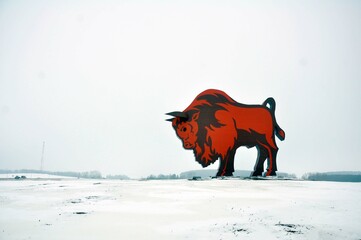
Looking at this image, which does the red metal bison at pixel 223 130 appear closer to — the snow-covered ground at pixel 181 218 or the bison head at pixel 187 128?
the bison head at pixel 187 128

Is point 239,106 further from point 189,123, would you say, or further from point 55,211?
point 55,211

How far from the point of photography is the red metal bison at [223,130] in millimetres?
17531

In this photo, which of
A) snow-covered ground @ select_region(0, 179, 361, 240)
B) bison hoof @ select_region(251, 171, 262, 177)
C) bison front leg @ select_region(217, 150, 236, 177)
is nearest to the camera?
snow-covered ground @ select_region(0, 179, 361, 240)

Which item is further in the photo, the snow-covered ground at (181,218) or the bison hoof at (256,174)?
the bison hoof at (256,174)

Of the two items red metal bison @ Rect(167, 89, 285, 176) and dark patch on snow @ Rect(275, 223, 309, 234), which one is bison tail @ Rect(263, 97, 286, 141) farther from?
dark patch on snow @ Rect(275, 223, 309, 234)

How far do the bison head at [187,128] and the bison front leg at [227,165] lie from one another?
7.23ft

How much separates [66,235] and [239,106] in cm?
1547

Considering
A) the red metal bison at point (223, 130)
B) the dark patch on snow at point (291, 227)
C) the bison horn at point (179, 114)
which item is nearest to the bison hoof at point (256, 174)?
the red metal bison at point (223, 130)

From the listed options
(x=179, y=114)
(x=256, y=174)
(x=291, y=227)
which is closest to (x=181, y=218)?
(x=291, y=227)

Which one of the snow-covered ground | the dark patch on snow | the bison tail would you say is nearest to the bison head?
the bison tail

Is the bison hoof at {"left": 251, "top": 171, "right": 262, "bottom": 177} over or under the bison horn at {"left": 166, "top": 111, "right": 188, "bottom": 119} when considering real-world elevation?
under

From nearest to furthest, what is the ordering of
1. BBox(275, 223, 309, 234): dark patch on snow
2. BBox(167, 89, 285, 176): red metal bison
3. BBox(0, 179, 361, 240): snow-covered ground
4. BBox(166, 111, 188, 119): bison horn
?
BBox(0, 179, 361, 240): snow-covered ground < BBox(275, 223, 309, 234): dark patch on snow < BBox(167, 89, 285, 176): red metal bison < BBox(166, 111, 188, 119): bison horn

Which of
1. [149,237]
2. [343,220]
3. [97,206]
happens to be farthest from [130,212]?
[343,220]

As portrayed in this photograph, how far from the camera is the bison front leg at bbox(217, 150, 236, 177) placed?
57.2 feet
